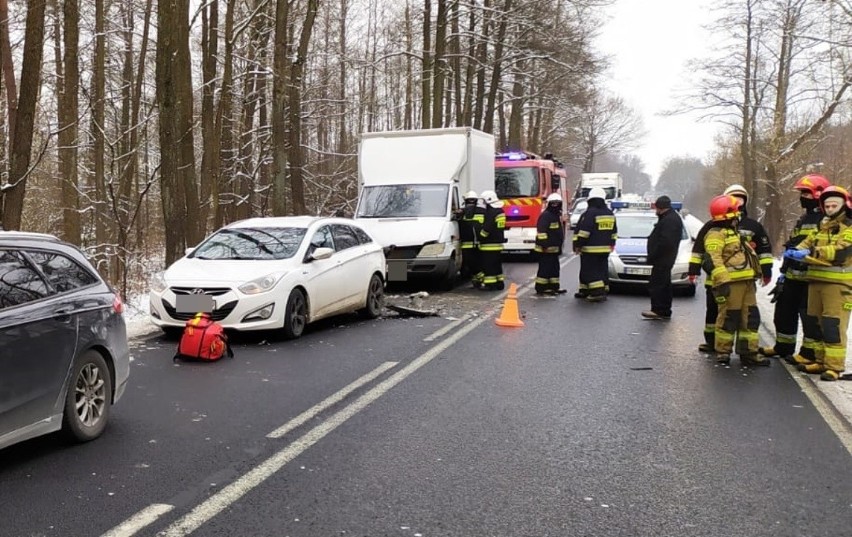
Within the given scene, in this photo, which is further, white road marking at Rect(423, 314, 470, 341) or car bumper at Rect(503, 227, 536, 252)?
car bumper at Rect(503, 227, 536, 252)

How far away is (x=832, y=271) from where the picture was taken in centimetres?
668

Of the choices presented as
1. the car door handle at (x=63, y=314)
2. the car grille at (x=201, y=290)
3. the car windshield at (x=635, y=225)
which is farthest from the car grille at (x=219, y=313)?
the car windshield at (x=635, y=225)

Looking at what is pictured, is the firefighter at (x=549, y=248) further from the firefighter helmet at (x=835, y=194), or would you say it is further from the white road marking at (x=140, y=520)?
the white road marking at (x=140, y=520)

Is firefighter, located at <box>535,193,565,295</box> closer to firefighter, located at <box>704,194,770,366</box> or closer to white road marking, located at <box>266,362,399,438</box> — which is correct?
firefighter, located at <box>704,194,770,366</box>

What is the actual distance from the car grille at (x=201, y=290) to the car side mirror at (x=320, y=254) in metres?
1.29

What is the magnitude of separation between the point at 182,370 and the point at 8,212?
622 centimetres

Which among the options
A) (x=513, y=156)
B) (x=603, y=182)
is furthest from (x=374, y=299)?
(x=603, y=182)

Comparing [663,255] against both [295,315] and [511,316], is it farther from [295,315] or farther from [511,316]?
[295,315]

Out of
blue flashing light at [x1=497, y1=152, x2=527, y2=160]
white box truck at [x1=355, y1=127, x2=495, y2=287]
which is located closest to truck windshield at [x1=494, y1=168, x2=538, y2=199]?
blue flashing light at [x1=497, y1=152, x2=527, y2=160]

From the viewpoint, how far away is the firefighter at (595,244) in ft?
38.7

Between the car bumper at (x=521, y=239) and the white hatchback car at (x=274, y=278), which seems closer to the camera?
the white hatchback car at (x=274, y=278)

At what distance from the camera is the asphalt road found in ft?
11.8

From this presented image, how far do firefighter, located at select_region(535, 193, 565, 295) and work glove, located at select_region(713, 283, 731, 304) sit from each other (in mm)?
5318

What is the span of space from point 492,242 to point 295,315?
542 centimetres
